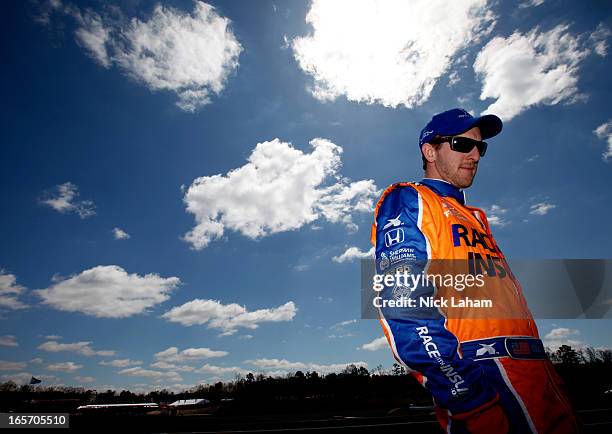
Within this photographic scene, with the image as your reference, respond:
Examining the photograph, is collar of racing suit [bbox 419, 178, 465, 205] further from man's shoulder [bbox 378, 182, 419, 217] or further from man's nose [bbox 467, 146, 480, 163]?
man's shoulder [bbox 378, 182, 419, 217]

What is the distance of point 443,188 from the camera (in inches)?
107

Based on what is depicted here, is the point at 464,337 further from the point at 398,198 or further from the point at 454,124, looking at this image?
the point at 454,124

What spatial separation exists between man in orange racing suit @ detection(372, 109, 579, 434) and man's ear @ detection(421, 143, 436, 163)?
1.29 ft

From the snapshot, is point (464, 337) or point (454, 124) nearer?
point (464, 337)

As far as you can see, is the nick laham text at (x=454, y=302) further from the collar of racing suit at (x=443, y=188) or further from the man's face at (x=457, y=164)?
the man's face at (x=457, y=164)

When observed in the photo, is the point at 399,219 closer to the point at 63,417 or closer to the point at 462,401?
the point at 462,401

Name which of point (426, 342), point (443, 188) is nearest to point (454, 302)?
point (426, 342)

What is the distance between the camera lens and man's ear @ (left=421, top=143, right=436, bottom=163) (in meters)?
2.88

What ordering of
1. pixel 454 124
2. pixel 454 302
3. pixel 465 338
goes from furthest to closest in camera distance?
pixel 454 124
pixel 454 302
pixel 465 338

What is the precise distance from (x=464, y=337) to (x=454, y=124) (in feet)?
5.82

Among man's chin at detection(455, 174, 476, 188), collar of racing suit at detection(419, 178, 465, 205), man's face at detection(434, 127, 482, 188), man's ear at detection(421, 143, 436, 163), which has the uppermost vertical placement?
man's ear at detection(421, 143, 436, 163)

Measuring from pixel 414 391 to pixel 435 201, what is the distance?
79.1m

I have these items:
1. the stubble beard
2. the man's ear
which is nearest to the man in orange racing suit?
the stubble beard

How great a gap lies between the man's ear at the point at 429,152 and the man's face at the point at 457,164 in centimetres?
3
